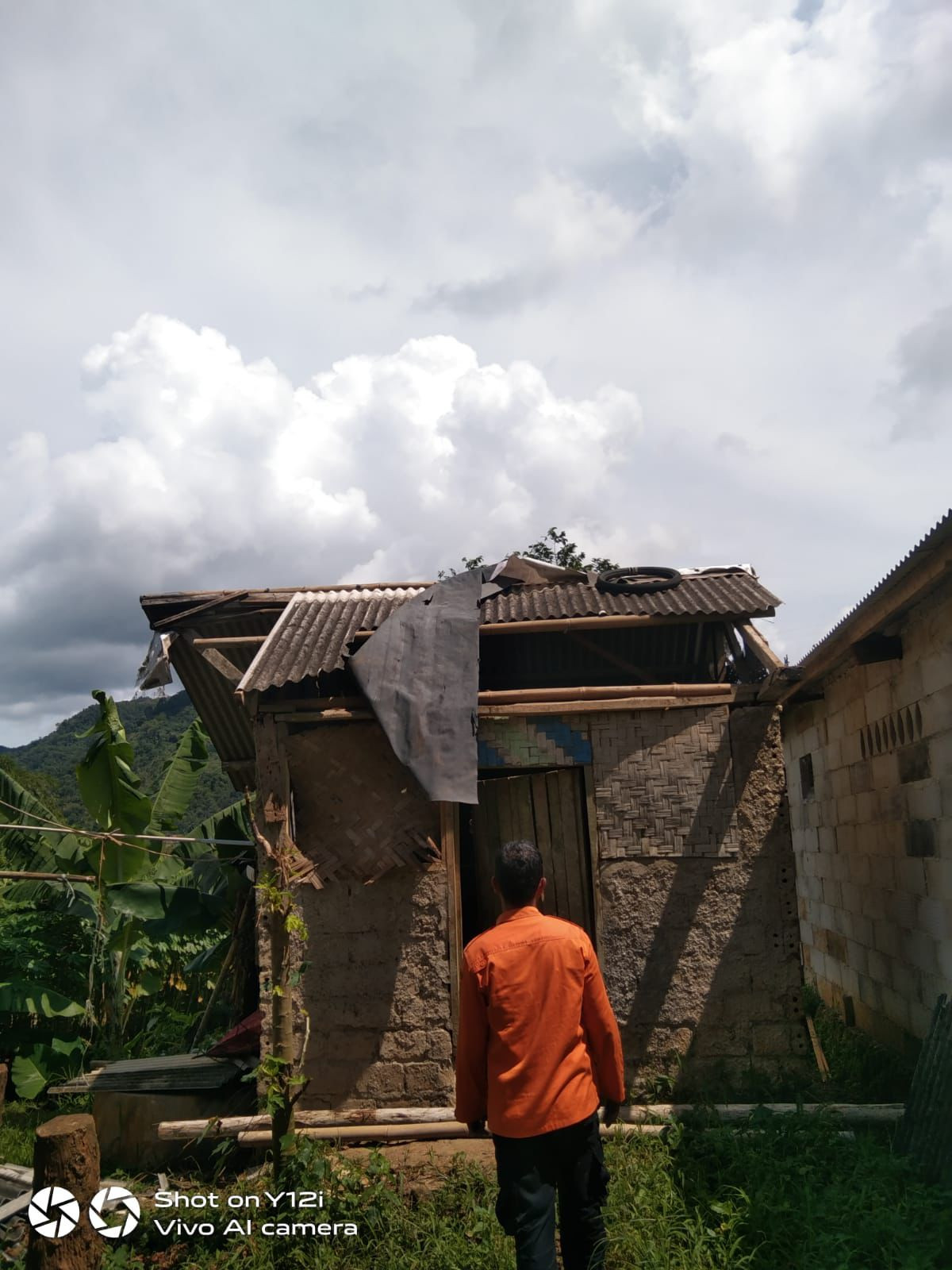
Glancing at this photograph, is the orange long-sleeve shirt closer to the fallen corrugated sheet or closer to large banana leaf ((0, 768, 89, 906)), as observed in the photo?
the fallen corrugated sheet

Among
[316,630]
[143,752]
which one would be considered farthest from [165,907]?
[143,752]

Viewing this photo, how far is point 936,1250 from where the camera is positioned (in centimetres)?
351

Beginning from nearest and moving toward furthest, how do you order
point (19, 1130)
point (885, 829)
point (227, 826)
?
point (885, 829)
point (19, 1130)
point (227, 826)

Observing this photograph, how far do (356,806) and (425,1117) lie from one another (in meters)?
1.80

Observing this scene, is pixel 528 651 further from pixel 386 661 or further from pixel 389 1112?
pixel 389 1112

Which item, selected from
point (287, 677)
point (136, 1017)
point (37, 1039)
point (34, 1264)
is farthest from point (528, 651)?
point (136, 1017)

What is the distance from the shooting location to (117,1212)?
4.93m

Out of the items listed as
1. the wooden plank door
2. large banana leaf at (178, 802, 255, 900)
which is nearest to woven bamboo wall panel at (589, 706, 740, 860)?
the wooden plank door

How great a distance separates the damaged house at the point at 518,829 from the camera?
545 centimetres

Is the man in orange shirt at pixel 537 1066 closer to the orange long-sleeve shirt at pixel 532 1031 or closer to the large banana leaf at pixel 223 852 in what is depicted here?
the orange long-sleeve shirt at pixel 532 1031

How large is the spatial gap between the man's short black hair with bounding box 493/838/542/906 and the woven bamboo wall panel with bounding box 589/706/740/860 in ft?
Result: 8.62

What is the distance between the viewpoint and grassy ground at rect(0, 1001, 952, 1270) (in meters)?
3.72

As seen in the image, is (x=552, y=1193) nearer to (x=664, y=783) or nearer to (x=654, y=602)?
(x=664, y=783)

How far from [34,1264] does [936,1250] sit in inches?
145
